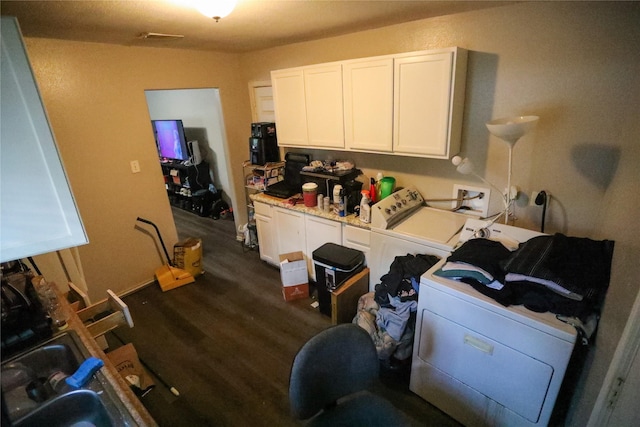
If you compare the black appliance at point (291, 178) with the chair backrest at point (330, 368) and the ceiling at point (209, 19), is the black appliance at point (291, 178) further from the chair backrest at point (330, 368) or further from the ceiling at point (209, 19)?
the chair backrest at point (330, 368)

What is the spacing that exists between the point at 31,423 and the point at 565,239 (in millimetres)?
2406

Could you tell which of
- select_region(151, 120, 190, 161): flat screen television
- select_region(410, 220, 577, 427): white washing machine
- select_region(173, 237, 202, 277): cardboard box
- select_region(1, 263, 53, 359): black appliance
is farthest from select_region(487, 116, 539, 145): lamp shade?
select_region(151, 120, 190, 161): flat screen television

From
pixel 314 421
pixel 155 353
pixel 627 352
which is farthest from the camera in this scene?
pixel 155 353

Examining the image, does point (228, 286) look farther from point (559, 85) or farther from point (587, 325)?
point (559, 85)

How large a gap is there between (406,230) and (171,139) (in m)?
4.31

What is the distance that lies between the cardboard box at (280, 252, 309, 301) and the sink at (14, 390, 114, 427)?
5.62 feet

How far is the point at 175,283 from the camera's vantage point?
3.09 metres

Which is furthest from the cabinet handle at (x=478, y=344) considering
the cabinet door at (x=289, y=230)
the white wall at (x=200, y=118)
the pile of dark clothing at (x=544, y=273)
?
the white wall at (x=200, y=118)

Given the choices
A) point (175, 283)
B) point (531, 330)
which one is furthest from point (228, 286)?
point (531, 330)

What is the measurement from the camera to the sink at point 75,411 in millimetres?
1006

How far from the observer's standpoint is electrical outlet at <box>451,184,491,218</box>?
7.41 ft

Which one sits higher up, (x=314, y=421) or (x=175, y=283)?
(x=314, y=421)

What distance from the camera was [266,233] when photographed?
127 inches

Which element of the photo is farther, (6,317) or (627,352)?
(6,317)
